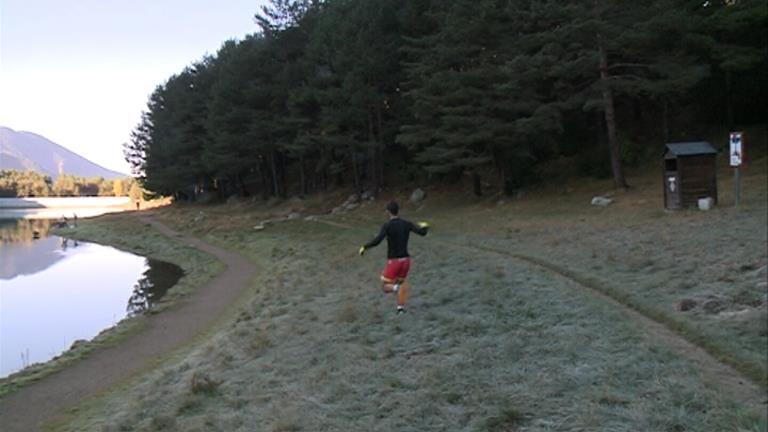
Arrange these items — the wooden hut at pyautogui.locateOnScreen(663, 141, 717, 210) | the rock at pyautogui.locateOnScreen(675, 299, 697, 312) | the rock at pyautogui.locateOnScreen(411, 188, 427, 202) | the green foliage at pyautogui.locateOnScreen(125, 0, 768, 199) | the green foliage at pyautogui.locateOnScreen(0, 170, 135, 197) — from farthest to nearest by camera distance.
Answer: the green foliage at pyautogui.locateOnScreen(0, 170, 135, 197), the rock at pyautogui.locateOnScreen(411, 188, 427, 202), the green foliage at pyautogui.locateOnScreen(125, 0, 768, 199), the wooden hut at pyautogui.locateOnScreen(663, 141, 717, 210), the rock at pyautogui.locateOnScreen(675, 299, 697, 312)

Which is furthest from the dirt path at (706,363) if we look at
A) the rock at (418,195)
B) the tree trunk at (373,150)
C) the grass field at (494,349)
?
the tree trunk at (373,150)

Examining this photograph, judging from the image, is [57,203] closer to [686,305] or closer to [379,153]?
[379,153]

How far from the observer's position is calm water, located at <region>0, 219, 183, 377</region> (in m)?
14.3

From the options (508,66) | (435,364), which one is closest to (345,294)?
(435,364)

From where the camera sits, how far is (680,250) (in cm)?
1178

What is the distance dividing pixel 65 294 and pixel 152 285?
2885 millimetres

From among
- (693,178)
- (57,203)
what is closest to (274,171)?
(693,178)

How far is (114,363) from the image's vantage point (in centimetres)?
1063

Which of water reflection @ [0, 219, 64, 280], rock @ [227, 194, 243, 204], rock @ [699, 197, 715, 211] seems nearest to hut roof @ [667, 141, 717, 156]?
rock @ [699, 197, 715, 211]

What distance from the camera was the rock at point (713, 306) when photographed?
25.1 feet

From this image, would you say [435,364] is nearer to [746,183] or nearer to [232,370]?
[232,370]

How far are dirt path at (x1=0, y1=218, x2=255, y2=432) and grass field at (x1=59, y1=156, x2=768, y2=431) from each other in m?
0.65

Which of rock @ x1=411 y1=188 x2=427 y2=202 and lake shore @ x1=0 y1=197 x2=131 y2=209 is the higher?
lake shore @ x1=0 y1=197 x2=131 y2=209

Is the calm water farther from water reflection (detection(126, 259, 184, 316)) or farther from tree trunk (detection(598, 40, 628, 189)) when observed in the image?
tree trunk (detection(598, 40, 628, 189))
